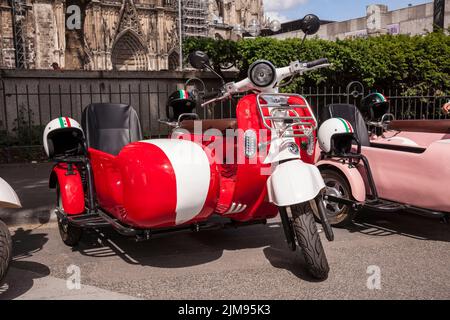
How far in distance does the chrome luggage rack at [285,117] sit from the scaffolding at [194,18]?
35.0 metres

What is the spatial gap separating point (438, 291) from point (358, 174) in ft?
5.54

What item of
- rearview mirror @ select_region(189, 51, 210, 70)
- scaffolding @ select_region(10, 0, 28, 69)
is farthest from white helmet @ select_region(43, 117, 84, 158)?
scaffolding @ select_region(10, 0, 28, 69)

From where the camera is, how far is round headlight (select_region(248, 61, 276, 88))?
3.53 meters

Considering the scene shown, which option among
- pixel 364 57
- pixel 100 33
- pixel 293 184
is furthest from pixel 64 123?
pixel 100 33

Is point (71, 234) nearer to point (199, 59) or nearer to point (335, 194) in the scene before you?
point (199, 59)

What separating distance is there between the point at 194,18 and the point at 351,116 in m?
34.2

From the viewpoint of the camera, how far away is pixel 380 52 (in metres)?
11.4

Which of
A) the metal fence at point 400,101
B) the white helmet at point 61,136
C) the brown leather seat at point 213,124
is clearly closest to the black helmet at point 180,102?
the brown leather seat at point 213,124

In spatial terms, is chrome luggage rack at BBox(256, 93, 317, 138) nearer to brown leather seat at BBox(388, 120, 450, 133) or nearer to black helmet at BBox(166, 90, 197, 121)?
black helmet at BBox(166, 90, 197, 121)

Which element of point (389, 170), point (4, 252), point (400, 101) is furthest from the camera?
point (400, 101)

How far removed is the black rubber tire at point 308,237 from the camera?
10.8ft

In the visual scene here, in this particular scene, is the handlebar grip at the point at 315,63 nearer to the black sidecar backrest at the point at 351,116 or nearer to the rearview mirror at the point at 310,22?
the rearview mirror at the point at 310,22

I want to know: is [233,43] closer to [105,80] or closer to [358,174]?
[105,80]

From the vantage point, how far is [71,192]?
407 cm
